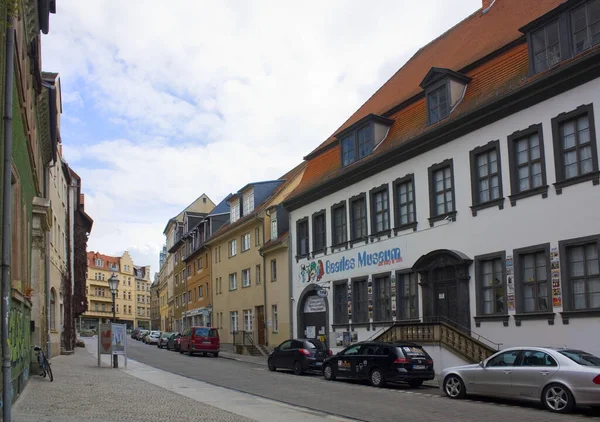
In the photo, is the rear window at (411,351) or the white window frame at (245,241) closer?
the rear window at (411,351)

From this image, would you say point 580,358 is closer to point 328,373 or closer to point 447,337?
point 447,337

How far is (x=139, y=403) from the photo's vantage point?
15797 millimetres

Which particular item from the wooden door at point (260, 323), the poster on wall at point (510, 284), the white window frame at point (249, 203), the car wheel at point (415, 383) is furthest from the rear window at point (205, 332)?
the poster on wall at point (510, 284)

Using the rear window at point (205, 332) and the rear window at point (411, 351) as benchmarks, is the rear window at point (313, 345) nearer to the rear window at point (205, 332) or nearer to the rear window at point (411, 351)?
the rear window at point (411, 351)

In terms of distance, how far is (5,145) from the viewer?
1053 centimetres

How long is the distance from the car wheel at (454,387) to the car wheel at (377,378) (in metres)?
3.53

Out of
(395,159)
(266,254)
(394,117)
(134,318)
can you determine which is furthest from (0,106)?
(134,318)

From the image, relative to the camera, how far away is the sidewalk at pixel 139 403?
13469 mm

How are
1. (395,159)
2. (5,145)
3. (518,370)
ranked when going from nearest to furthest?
1. (5,145)
2. (518,370)
3. (395,159)

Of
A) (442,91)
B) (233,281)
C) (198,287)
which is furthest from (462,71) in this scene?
(198,287)

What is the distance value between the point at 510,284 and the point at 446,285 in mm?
3381

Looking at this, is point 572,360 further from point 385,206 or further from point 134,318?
point 134,318

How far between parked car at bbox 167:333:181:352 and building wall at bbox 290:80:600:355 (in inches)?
770

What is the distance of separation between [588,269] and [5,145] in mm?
15850
